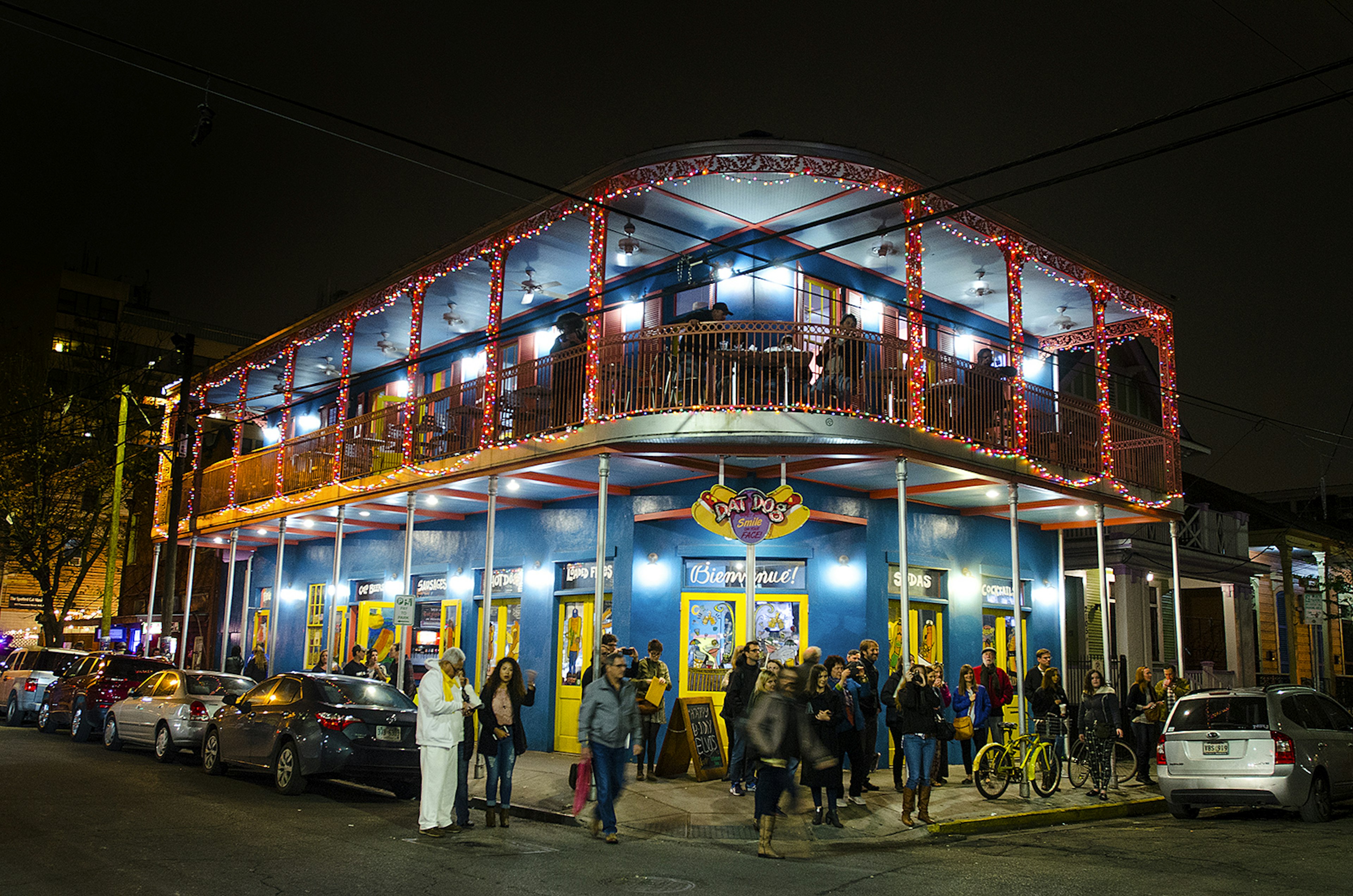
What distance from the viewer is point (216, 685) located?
54.3 feet

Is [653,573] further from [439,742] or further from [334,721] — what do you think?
[439,742]

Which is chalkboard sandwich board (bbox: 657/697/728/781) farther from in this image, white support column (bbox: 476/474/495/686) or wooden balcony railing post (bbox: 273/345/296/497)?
wooden balcony railing post (bbox: 273/345/296/497)

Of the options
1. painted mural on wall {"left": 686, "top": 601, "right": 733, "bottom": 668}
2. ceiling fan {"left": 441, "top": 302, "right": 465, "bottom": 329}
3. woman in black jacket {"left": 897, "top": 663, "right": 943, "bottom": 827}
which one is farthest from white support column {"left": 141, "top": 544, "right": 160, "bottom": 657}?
woman in black jacket {"left": 897, "top": 663, "right": 943, "bottom": 827}

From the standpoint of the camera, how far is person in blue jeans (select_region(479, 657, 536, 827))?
1091 centimetres

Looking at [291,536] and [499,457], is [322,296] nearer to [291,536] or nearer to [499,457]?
[291,536]

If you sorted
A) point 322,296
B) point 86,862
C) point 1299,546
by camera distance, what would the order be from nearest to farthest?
1. point 86,862
2. point 1299,546
3. point 322,296

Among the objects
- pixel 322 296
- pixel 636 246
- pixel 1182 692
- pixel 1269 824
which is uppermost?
pixel 322 296

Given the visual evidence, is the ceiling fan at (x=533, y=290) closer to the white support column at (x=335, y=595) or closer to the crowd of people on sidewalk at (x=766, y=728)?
the white support column at (x=335, y=595)

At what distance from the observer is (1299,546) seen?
30.8 meters

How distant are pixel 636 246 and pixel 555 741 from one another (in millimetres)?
8242

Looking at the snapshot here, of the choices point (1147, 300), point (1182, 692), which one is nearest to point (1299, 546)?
point (1147, 300)

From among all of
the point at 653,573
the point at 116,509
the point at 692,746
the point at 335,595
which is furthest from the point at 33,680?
the point at 692,746

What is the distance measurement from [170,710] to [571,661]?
6.17 meters

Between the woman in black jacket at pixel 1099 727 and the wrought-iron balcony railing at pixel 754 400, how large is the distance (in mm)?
3706
